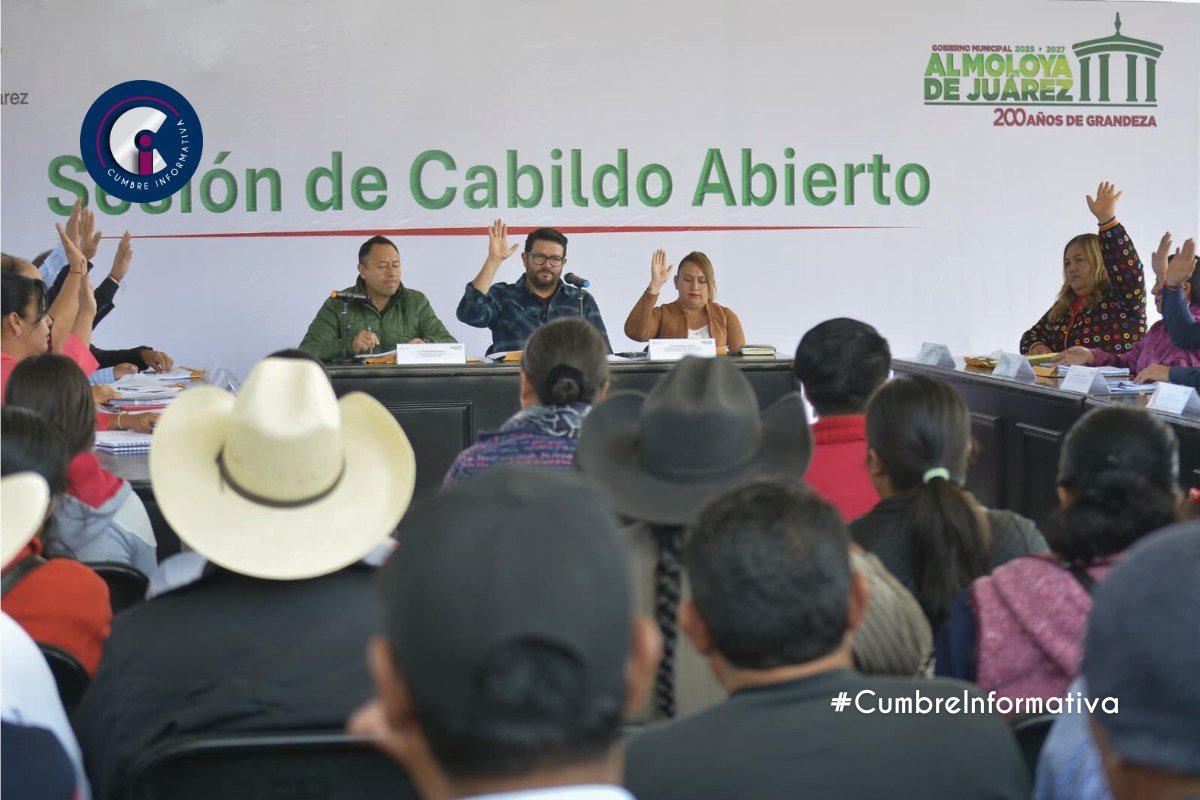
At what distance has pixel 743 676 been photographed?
3.93ft

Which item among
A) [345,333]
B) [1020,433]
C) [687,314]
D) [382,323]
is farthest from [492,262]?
[1020,433]

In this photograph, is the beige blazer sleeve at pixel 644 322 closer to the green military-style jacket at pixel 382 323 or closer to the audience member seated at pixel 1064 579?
the green military-style jacket at pixel 382 323

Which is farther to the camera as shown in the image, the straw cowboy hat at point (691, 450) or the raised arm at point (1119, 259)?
the raised arm at point (1119, 259)

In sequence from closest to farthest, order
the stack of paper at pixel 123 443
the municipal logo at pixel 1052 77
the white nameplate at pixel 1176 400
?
the stack of paper at pixel 123 443
the white nameplate at pixel 1176 400
the municipal logo at pixel 1052 77

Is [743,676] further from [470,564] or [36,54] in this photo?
[36,54]

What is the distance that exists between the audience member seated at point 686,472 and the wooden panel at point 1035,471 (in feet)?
7.79

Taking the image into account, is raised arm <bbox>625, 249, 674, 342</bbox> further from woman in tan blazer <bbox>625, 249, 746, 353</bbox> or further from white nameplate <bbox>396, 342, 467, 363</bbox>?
white nameplate <bbox>396, 342, 467, 363</bbox>

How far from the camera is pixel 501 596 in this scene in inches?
29.1

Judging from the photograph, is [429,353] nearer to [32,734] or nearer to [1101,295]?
[1101,295]

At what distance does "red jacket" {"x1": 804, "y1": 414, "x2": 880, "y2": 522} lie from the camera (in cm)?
254

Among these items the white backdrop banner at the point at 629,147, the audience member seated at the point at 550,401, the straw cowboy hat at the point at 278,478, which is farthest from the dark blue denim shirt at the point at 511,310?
the straw cowboy hat at the point at 278,478

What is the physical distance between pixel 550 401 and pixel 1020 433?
2324 millimetres

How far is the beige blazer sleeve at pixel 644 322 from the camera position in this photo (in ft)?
18.6

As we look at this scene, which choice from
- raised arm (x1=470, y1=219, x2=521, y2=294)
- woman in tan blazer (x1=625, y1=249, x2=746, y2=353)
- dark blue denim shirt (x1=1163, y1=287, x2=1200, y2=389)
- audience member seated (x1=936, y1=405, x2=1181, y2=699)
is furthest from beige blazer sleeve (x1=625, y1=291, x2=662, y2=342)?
audience member seated (x1=936, y1=405, x2=1181, y2=699)
